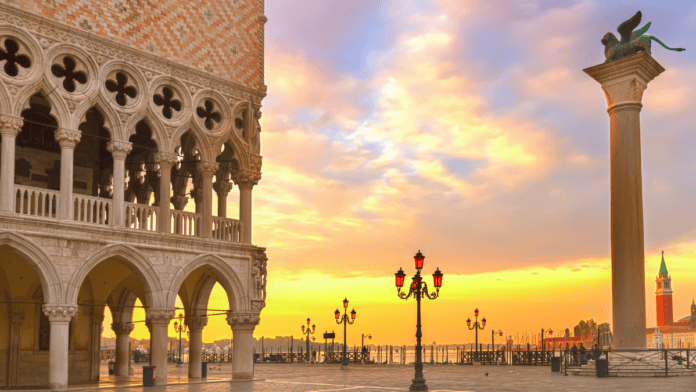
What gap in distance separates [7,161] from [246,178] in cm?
825

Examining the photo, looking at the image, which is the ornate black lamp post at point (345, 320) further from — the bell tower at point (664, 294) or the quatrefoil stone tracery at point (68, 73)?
the bell tower at point (664, 294)

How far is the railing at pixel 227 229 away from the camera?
79.6ft

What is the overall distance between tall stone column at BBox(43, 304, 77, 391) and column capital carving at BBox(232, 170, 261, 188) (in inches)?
298

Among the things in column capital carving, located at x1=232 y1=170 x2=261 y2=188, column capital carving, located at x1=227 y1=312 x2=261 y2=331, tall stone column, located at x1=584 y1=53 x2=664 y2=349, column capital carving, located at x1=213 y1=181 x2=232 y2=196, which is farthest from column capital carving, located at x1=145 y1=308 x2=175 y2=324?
tall stone column, located at x1=584 y1=53 x2=664 y2=349

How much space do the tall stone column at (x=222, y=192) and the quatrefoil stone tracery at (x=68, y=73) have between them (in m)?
7.17

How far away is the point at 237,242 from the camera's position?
24.4 metres

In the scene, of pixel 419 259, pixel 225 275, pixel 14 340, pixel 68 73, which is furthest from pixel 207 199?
pixel 419 259

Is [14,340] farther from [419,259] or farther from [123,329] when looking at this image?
[419,259]

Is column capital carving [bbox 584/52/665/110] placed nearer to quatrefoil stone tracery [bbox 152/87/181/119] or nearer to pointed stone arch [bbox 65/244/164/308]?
quatrefoil stone tracery [bbox 152/87/181/119]

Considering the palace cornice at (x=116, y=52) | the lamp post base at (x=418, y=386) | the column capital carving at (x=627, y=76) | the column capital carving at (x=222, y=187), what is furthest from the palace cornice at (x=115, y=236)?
the column capital carving at (x=627, y=76)

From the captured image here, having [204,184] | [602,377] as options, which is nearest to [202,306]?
[204,184]

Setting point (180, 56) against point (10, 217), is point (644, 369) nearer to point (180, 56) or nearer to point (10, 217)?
point (180, 56)

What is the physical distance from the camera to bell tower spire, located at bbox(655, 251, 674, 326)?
188 metres

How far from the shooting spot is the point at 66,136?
20078 mm
